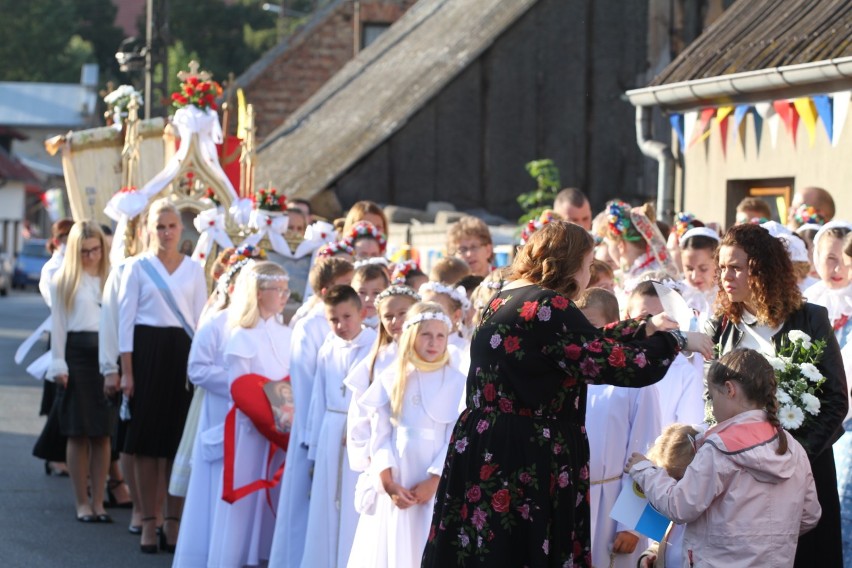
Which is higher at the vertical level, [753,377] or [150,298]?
[150,298]

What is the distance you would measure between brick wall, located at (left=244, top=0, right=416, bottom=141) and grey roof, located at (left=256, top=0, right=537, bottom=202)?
7948 mm

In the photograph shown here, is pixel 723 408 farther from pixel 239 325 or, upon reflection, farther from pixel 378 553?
pixel 239 325

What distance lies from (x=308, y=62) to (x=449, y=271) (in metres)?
28.1

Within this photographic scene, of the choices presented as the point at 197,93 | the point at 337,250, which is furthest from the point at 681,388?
the point at 197,93

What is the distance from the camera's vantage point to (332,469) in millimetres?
7922

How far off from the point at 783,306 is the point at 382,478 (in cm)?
205

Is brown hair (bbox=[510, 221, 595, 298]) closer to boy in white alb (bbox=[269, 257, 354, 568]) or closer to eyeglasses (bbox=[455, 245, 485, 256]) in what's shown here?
boy in white alb (bbox=[269, 257, 354, 568])

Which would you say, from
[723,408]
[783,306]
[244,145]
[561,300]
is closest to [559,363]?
[561,300]

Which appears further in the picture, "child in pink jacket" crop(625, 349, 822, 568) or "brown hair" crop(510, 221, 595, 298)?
"brown hair" crop(510, 221, 595, 298)

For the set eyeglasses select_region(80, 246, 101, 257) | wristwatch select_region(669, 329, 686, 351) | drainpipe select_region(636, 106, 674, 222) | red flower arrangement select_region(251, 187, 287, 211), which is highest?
drainpipe select_region(636, 106, 674, 222)

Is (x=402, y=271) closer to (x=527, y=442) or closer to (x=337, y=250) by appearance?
(x=337, y=250)

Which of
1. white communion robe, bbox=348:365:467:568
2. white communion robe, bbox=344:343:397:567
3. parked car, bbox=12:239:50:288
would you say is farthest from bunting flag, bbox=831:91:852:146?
parked car, bbox=12:239:50:288

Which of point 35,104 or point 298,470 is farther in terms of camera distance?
point 35,104

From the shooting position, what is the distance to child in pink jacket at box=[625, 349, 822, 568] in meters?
5.25
